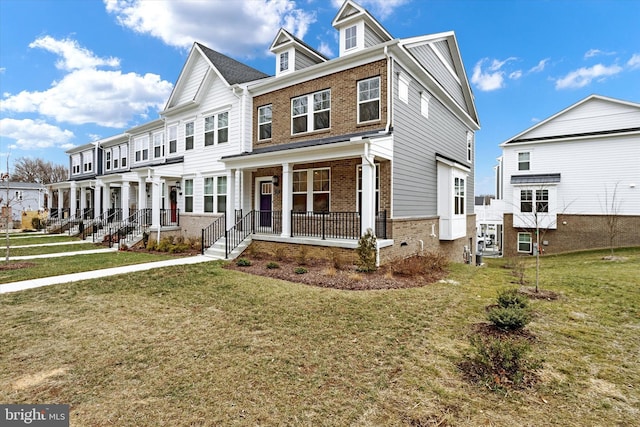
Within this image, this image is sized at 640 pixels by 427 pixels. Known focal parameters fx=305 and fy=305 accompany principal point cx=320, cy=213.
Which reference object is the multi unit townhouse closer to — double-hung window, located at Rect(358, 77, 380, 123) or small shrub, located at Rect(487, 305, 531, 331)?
double-hung window, located at Rect(358, 77, 380, 123)

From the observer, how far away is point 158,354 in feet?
13.4

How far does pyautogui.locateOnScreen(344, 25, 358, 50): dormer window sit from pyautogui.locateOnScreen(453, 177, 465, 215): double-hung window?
7.66m

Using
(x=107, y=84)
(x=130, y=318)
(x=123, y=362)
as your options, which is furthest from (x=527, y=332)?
(x=107, y=84)

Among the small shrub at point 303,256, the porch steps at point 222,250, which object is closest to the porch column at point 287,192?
the small shrub at point 303,256

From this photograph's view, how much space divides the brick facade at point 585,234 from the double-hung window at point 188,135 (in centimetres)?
2290

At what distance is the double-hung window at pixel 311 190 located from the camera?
12297 mm

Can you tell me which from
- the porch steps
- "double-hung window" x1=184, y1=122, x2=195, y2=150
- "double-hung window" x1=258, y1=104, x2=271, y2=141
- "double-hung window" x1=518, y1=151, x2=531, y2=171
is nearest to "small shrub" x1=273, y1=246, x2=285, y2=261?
the porch steps

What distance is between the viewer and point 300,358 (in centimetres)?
398

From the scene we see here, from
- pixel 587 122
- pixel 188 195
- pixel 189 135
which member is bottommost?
pixel 188 195

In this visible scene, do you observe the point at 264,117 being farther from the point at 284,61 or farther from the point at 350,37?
the point at 350,37

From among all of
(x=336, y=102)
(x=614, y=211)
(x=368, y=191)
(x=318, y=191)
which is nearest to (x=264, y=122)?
(x=336, y=102)

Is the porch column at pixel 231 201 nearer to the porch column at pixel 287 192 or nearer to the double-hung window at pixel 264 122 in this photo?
the double-hung window at pixel 264 122

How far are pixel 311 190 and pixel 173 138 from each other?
1085 cm

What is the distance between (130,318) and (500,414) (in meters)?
5.73
